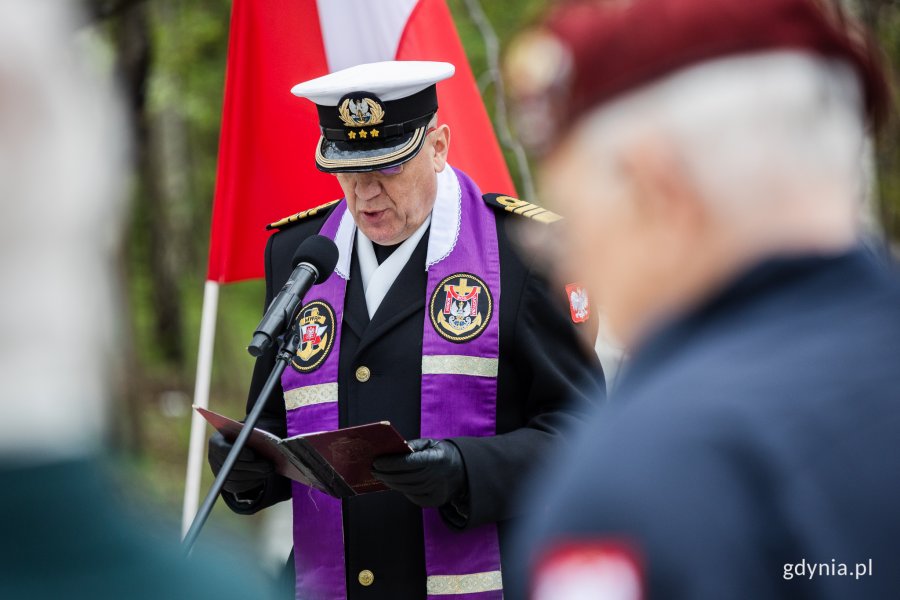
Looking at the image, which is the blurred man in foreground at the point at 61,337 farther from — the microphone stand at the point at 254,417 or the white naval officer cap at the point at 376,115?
the white naval officer cap at the point at 376,115

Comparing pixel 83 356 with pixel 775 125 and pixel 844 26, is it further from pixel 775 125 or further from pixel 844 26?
pixel 844 26

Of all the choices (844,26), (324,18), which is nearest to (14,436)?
(844,26)

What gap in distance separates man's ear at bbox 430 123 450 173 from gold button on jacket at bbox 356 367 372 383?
57 cm

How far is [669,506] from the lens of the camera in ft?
3.29

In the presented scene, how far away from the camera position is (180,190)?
12.2 meters

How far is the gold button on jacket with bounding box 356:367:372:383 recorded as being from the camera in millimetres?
3117

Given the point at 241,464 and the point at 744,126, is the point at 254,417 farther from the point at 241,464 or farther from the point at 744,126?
the point at 744,126

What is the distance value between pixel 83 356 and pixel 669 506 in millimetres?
526

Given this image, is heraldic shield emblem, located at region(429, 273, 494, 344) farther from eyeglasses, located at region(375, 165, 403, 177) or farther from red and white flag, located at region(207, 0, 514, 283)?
red and white flag, located at region(207, 0, 514, 283)

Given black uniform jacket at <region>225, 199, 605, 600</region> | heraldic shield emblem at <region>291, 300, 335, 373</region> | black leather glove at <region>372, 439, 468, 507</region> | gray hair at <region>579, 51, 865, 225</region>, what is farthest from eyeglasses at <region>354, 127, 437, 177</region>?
gray hair at <region>579, 51, 865, 225</region>

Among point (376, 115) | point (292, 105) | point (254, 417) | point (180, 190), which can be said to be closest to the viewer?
point (254, 417)

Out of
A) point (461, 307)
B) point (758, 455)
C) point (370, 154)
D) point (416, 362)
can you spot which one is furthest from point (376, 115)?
point (758, 455)

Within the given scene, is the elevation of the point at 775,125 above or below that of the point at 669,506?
above

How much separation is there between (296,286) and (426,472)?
0.49m
